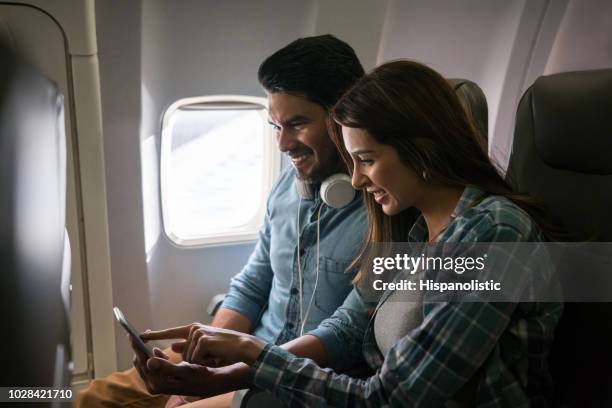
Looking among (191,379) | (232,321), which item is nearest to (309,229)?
(232,321)

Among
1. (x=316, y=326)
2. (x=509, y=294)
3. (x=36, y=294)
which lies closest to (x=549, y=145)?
(x=509, y=294)

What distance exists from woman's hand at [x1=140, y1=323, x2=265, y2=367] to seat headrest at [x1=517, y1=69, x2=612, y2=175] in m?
0.75

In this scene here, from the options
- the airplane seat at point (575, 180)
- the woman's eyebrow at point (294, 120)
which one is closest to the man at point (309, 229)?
the woman's eyebrow at point (294, 120)

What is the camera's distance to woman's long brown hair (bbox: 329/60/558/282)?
4.15ft

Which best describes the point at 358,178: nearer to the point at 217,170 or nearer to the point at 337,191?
the point at 337,191

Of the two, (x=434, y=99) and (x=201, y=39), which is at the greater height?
(x=434, y=99)

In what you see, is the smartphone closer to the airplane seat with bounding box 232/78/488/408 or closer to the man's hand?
the man's hand

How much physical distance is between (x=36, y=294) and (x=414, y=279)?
90cm

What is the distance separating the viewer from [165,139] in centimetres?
238

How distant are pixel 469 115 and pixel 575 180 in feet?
0.84

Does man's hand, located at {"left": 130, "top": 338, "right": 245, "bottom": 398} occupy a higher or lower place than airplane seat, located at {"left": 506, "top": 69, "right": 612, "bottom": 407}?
lower

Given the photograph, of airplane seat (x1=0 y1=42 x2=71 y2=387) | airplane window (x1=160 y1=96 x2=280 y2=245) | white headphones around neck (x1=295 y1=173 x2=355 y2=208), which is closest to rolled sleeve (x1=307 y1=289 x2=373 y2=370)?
white headphones around neck (x1=295 y1=173 x2=355 y2=208)

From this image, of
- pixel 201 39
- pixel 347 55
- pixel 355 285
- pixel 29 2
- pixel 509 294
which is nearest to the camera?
pixel 509 294

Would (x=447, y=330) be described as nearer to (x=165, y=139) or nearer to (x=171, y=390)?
(x=171, y=390)
